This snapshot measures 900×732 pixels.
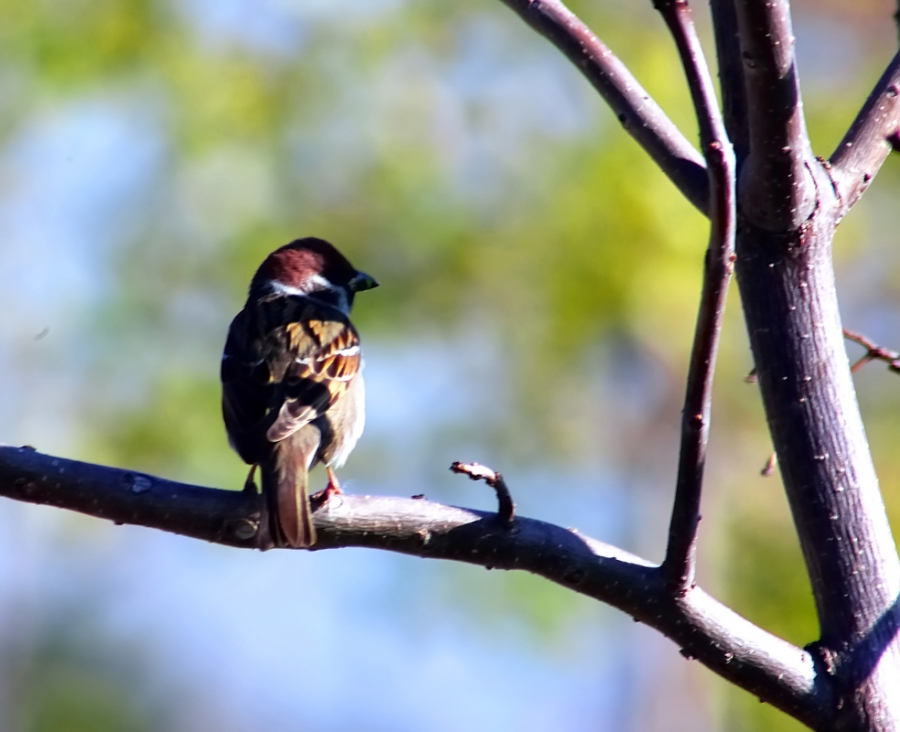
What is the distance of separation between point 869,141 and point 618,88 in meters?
0.77

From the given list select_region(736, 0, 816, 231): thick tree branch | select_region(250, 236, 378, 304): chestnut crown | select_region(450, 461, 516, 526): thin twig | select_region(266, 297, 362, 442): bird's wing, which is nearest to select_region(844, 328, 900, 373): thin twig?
select_region(736, 0, 816, 231): thick tree branch

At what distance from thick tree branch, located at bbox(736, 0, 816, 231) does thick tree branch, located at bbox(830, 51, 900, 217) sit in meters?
0.30

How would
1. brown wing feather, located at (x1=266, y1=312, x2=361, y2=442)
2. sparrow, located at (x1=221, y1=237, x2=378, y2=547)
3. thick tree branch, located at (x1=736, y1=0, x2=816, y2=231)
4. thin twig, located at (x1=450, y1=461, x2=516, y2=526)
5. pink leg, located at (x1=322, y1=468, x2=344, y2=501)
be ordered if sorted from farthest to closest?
brown wing feather, located at (x1=266, y1=312, x2=361, y2=442) < sparrow, located at (x1=221, y1=237, x2=378, y2=547) < pink leg, located at (x1=322, y1=468, x2=344, y2=501) < thin twig, located at (x1=450, y1=461, x2=516, y2=526) < thick tree branch, located at (x1=736, y1=0, x2=816, y2=231)

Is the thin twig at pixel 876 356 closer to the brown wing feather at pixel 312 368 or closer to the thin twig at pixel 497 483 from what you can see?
the thin twig at pixel 497 483

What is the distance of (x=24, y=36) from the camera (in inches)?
370

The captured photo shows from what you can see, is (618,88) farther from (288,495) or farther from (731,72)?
(288,495)

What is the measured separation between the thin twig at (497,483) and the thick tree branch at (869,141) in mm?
1272

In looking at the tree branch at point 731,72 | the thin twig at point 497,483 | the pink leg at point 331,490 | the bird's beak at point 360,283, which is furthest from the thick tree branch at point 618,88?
the bird's beak at point 360,283

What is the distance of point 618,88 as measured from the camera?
3.49 m

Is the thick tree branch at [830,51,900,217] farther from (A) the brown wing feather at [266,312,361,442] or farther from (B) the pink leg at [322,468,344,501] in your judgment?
(A) the brown wing feather at [266,312,361,442]

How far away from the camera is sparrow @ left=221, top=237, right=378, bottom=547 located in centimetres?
396

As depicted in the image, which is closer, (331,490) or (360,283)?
(331,490)

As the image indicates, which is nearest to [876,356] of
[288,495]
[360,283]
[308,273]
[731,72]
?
[731,72]

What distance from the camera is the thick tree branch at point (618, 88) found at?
337cm
